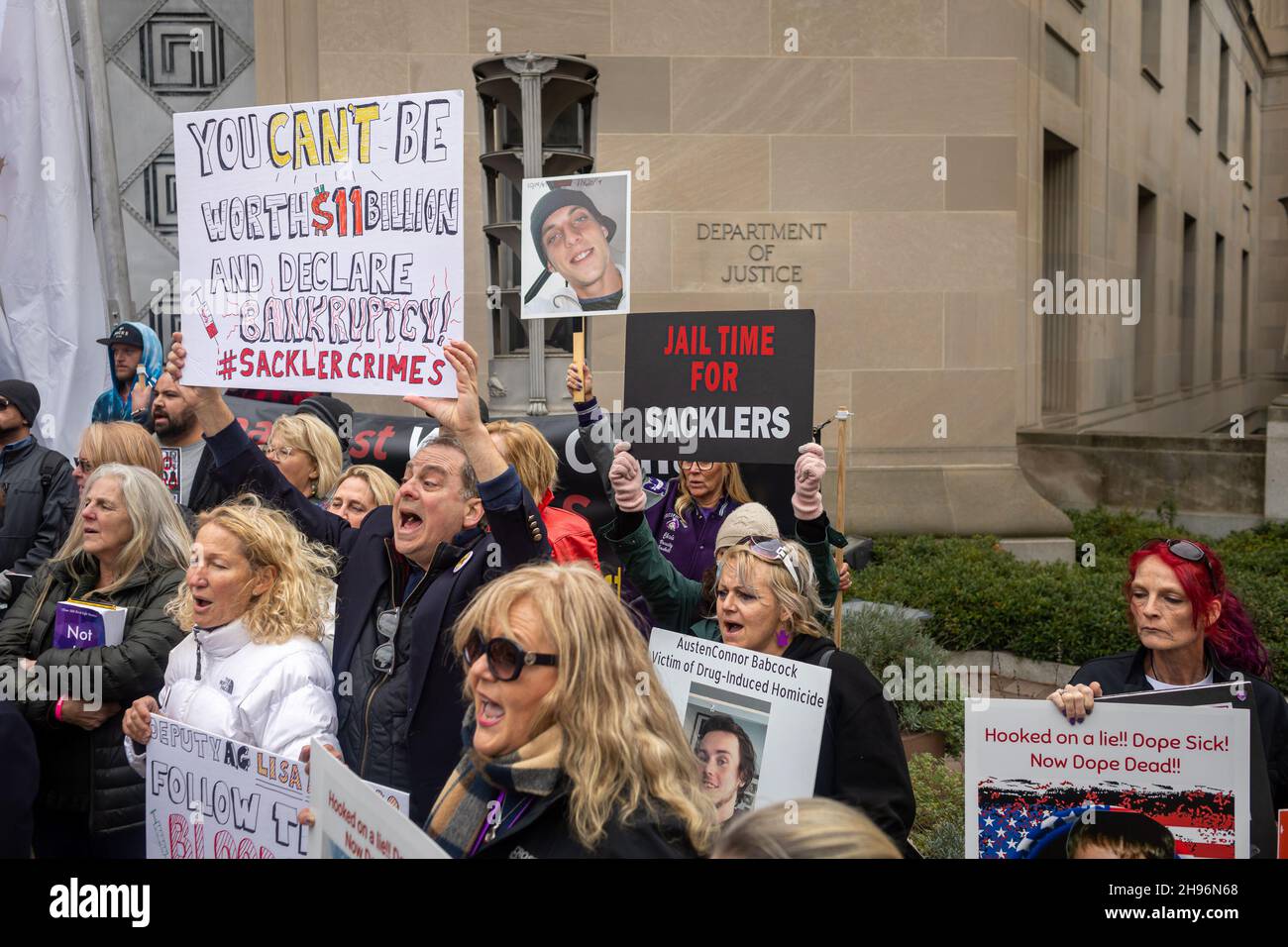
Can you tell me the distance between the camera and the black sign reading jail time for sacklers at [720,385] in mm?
4695

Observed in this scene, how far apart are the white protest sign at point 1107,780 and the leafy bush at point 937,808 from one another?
1220mm

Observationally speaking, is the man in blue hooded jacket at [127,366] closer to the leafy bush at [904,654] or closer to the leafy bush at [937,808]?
the leafy bush at [904,654]

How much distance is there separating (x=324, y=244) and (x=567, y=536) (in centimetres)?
142

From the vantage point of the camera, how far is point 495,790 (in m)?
2.53

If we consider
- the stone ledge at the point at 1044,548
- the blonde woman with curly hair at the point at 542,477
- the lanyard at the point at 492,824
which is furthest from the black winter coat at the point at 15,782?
the stone ledge at the point at 1044,548

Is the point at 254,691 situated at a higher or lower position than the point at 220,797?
higher

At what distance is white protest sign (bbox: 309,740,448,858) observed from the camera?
2.21 m

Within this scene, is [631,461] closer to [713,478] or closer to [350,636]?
[713,478]

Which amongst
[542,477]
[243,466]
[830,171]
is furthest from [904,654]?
[830,171]

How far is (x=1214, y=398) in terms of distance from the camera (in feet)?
86.1

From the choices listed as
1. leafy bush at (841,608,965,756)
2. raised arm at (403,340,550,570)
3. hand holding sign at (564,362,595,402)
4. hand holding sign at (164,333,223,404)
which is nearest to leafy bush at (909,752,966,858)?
leafy bush at (841,608,965,756)

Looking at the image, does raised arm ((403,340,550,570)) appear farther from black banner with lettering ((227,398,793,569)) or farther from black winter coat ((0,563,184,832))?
black banner with lettering ((227,398,793,569))

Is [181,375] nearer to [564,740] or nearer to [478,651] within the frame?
[478,651]

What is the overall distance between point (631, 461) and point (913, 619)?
357 centimetres
